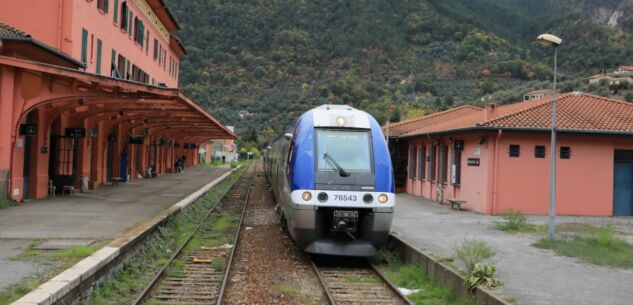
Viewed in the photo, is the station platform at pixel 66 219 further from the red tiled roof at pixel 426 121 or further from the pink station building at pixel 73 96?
the red tiled roof at pixel 426 121

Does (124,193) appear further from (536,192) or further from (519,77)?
(519,77)

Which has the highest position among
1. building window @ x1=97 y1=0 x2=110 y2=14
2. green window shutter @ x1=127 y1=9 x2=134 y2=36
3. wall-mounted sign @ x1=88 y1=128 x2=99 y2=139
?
green window shutter @ x1=127 y1=9 x2=134 y2=36

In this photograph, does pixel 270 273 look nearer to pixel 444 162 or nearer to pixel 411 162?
pixel 444 162

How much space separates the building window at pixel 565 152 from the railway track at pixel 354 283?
11.5 metres

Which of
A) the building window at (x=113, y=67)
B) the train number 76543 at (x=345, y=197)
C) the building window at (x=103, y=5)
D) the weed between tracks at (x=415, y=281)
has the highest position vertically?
the building window at (x=103, y=5)

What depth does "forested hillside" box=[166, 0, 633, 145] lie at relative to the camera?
8006 cm

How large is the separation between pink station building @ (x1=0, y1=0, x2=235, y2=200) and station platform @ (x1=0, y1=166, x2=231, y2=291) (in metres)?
1.30

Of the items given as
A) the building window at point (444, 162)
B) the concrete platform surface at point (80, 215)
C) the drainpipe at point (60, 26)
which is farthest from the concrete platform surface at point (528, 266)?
the drainpipe at point (60, 26)

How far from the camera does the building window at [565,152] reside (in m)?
20.9

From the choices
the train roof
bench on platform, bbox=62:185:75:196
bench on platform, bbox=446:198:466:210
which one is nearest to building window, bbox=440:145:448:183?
bench on platform, bbox=446:198:466:210

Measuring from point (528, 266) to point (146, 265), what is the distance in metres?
6.40

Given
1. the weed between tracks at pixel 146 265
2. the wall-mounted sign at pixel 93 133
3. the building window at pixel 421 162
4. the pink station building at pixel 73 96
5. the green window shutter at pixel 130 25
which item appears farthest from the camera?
the green window shutter at pixel 130 25

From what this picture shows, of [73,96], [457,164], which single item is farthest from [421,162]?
[73,96]

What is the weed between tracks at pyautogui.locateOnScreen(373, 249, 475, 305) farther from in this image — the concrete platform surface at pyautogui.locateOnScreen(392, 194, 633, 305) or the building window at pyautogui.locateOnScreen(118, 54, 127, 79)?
the building window at pyautogui.locateOnScreen(118, 54, 127, 79)
